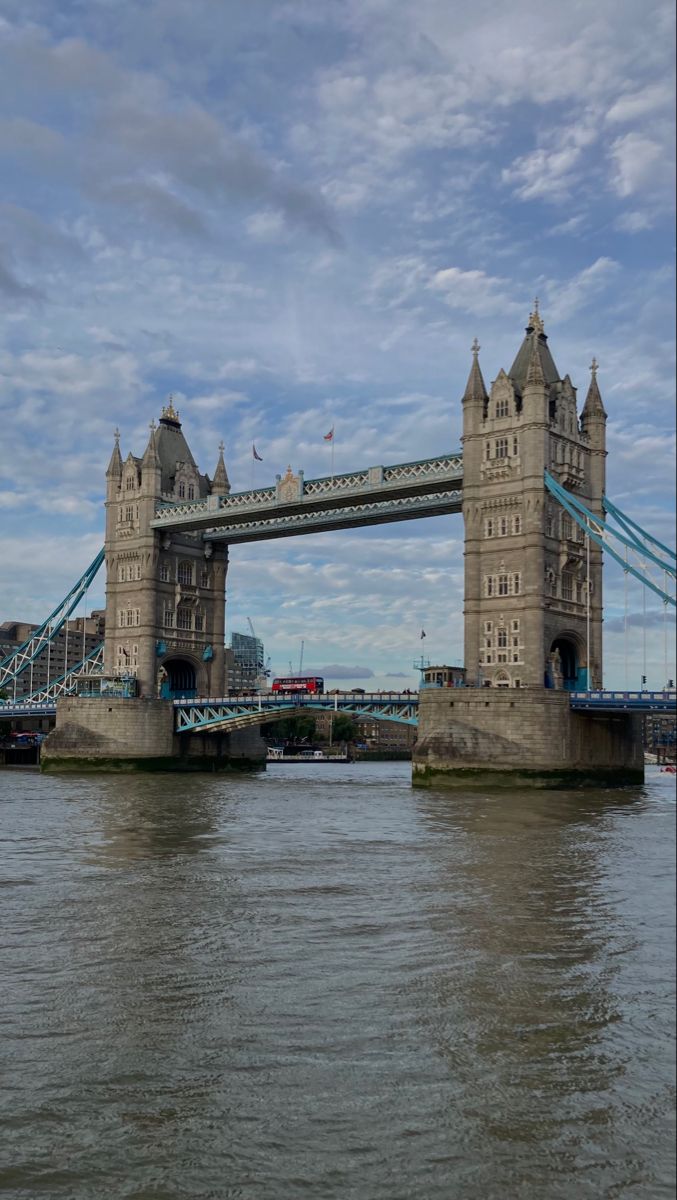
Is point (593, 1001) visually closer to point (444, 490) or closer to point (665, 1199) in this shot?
point (665, 1199)

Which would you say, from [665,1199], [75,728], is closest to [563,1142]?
[665,1199]

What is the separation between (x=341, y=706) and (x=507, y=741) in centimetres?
1475

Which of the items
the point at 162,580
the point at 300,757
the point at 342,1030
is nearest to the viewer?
the point at 342,1030

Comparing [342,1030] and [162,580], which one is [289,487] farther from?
[342,1030]

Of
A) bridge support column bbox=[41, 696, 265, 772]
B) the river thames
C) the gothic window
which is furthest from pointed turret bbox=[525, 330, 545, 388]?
the river thames

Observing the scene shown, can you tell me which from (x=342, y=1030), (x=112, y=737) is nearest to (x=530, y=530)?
(x=112, y=737)

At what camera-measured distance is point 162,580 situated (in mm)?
77312

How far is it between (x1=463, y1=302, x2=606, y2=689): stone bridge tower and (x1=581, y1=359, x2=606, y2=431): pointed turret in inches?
2.7

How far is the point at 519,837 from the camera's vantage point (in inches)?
1138

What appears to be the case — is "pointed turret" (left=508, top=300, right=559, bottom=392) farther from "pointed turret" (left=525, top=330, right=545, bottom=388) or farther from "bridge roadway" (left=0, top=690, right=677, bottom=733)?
"bridge roadway" (left=0, top=690, right=677, bottom=733)

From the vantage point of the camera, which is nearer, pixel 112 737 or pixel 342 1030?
pixel 342 1030

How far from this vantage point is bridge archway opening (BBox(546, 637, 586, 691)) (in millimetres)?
56125

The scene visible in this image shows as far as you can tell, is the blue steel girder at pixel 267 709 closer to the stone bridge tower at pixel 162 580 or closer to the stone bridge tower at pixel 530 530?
the stone bridge tower at pixel 162 580

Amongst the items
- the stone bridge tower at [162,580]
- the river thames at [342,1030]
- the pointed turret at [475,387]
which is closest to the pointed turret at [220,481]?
the stone bridge tower at [162,580]
